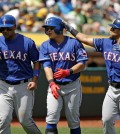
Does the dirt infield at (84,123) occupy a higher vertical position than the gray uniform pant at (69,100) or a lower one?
lower

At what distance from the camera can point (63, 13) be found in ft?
51.9

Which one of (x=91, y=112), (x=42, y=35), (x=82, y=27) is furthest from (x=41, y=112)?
(x=82, y=27)

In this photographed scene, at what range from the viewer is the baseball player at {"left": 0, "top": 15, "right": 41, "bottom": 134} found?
7984 mm

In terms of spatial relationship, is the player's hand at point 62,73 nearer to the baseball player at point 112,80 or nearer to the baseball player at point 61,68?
the baseball player at point 61,68

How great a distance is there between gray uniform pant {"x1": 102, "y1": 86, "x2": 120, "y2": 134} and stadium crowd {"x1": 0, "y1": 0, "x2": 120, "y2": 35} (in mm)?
7465

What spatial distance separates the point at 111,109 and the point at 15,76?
1515mm

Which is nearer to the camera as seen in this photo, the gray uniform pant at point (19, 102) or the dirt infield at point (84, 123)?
the gray uniform pant at point (19, 102)

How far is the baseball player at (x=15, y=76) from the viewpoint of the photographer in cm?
798

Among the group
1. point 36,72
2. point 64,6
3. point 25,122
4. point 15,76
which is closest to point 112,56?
point 36,72

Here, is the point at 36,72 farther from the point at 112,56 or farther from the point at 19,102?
the point at 112,56

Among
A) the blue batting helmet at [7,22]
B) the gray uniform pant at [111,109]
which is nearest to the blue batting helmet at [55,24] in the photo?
the blue batting helmet at [7,22]

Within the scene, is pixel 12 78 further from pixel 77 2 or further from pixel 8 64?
pixel 77 2

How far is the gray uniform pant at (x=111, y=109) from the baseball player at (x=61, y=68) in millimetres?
527

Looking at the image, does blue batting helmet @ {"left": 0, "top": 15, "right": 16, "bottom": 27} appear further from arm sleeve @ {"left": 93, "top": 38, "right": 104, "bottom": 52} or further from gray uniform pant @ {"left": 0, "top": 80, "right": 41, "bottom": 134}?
arm sleeve @ {"left": 93, "top": 38, "right": 104, "bottom": 52}
